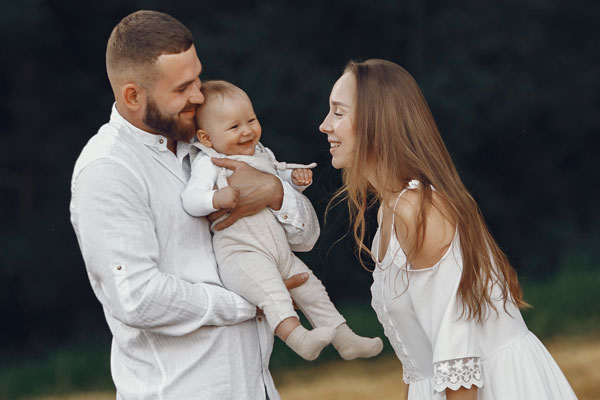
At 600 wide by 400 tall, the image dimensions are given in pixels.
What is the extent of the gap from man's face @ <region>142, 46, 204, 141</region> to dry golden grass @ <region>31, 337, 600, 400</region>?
3.26 meters

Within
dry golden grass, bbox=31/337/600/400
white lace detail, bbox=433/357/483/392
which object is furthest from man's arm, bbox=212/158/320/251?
dry golden grass, bbox=31/337/600/400

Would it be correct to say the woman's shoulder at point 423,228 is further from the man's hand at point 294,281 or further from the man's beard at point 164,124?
the man's beard at point 164,124

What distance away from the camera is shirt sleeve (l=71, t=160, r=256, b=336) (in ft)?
6.63

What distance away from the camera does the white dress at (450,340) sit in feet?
6.76

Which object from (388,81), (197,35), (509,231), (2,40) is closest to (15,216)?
(2,40)

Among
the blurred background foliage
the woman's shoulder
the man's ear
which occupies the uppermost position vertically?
the blurred background foliage

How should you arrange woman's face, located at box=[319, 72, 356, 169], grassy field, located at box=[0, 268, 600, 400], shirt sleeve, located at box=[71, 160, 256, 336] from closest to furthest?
1. shirt sleeve, located at box=[71, 160, 256, 336]
2. woman's face, located at box=[319, 72, 356, 169]
3. grassy field, located at box=[0, 268, 600, 400]

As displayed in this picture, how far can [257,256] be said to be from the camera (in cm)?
229

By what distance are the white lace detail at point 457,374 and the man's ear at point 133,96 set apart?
106 centimetres

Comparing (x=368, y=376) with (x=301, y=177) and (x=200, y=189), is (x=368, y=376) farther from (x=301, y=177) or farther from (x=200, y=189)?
(x=200, y=189)

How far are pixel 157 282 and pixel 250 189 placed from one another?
422 mm

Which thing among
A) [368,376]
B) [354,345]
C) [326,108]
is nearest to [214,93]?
[354,345]

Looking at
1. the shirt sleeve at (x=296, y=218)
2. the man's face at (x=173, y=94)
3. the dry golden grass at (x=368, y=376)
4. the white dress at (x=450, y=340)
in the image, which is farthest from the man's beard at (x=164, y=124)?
the dry golden grass at (x=368, y=376)

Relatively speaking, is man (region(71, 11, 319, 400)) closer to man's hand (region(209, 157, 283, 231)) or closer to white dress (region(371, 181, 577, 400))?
man's hand (region(209, 157, 283, 231))
